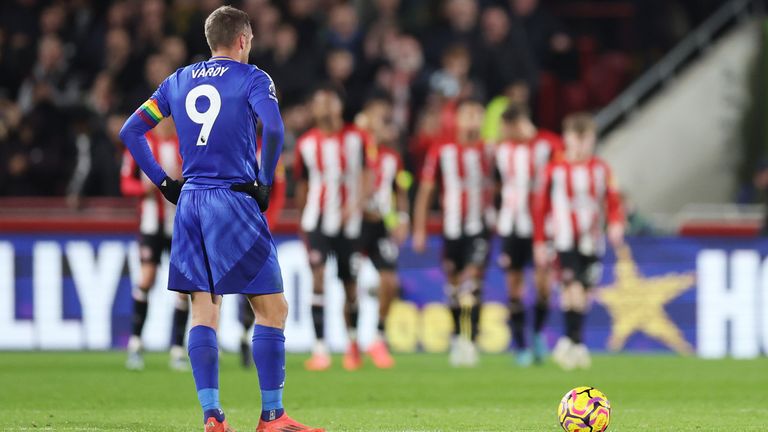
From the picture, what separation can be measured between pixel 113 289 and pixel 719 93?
8.60m

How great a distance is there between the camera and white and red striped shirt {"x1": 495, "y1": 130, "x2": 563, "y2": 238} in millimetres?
14586

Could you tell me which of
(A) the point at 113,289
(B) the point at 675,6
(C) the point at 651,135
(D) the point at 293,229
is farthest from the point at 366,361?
(B) the point at 675,6

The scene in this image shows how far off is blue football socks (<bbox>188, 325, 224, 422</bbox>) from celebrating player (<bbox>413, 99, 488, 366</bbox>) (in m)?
7.13

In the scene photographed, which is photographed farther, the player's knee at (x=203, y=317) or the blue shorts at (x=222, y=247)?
the player's knee at (x=203, y=317)

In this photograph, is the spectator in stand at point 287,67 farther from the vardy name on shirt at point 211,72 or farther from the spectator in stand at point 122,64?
the vardy name on shirt at point 211,72

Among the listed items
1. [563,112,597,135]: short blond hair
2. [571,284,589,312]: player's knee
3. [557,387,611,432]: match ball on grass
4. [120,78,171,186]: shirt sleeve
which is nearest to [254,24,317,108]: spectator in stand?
[563,112,597,135]: short blond hair

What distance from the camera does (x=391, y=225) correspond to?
17.2 meters

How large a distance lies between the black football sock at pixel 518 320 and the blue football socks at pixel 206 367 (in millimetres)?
7425

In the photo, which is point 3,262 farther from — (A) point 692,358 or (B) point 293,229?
(A) point 692,358

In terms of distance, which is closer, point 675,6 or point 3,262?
point 3,262

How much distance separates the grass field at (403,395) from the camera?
8680 mm

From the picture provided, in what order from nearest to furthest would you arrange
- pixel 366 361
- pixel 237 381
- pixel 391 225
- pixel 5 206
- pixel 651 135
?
pixel 237 381 < pixel 366 361 < pixel 5 206 < pixel 391 225 < pixel 651 135

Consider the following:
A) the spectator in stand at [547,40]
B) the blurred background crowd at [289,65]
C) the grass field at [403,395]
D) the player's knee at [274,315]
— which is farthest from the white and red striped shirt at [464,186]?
the player's knee at [274,315]

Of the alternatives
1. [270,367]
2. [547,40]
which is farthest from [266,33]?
[270,367]
